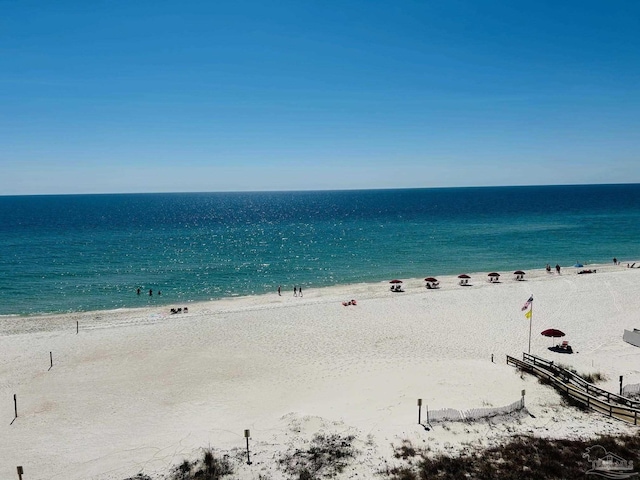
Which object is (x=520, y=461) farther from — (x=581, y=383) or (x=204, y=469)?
(x=204, y=469)

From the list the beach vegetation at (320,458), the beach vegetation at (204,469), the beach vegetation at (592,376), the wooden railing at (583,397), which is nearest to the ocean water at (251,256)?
the wooden railing at (583,397)

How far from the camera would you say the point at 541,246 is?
62.2 meters

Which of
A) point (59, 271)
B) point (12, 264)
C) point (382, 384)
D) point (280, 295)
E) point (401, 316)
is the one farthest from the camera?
point (12, 264)

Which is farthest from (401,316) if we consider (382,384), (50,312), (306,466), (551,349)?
(50,312)

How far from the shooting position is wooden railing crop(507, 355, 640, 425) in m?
15.0

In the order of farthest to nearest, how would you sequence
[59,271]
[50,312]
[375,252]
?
1. [375,252]
2. [59,271]
3. [50,312]

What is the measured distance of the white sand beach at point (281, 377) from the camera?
1406 cm

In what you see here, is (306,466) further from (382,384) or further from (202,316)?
(202,316)

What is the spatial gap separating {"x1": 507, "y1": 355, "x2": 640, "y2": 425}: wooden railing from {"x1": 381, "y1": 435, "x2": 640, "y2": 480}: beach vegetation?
6.35ft

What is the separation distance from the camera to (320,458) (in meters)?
12.8

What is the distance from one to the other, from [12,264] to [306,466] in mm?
54790

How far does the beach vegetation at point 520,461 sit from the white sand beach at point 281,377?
2.49ft

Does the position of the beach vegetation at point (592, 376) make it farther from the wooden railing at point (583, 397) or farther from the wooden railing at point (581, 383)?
the wooden railing at point (583, 397)

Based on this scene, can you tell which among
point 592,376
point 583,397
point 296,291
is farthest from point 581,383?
point 296,291
